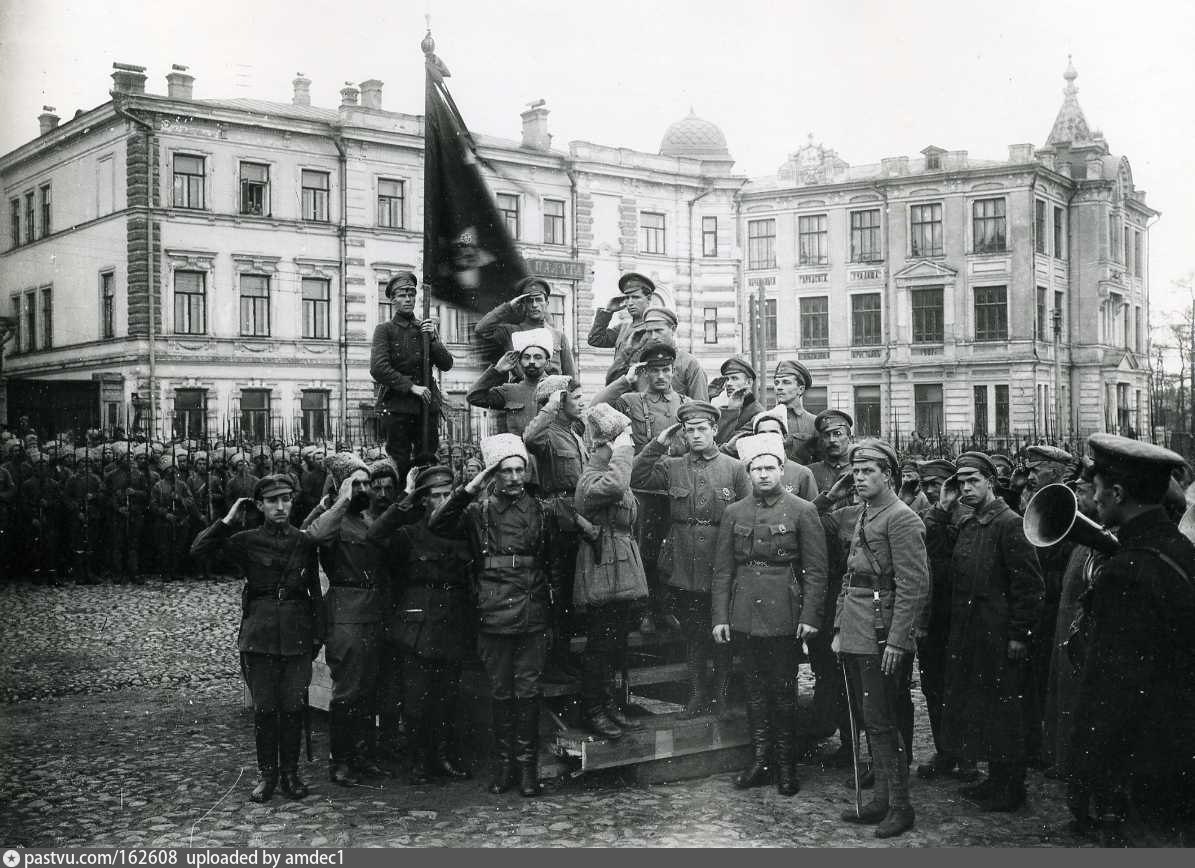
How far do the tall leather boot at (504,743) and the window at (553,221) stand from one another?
1086 inches

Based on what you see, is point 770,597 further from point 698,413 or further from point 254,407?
point 254,407

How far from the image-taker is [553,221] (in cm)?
3288

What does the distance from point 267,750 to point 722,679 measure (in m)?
2.64

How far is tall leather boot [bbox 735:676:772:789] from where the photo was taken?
5.98 m

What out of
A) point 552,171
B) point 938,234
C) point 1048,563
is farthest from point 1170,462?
point 938,234

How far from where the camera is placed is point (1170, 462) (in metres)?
4.09

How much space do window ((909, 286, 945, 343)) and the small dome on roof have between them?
29.4 ft

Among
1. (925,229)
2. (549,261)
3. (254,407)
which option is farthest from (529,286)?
(925,229)

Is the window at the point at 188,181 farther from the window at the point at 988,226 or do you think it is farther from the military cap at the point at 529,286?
the window at the point at 988,226

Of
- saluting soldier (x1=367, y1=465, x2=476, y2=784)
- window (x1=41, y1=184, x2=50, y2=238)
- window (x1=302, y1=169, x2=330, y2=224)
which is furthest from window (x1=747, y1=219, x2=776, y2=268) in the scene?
saluting soldier (x1=367, y1=465, x2=476, y2=784)

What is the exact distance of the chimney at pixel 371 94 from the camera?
1219 inches

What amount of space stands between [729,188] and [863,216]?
593 centimetres

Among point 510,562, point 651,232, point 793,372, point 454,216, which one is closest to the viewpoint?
point 510,562

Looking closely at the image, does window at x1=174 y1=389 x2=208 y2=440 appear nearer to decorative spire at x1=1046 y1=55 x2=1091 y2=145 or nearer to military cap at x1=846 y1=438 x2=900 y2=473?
military cap at x1=846 y1=438 x2=900 y2=473
